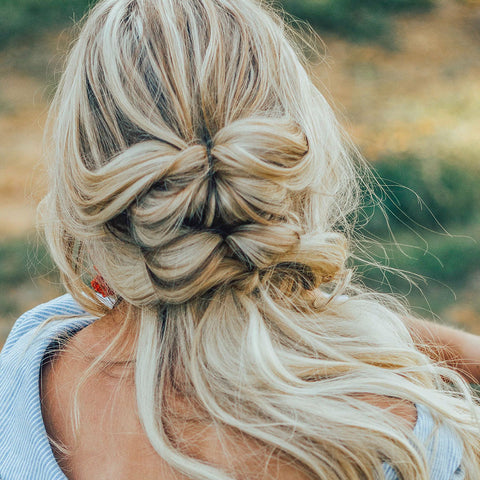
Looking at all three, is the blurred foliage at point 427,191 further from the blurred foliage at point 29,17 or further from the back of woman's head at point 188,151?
the blurred foliage at point 29,17

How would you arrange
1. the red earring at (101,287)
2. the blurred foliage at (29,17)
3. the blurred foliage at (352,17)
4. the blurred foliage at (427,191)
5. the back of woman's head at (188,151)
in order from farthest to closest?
the blurred foliage at (352,17), the blurred foliage at (29,17), the blurred foliage at (427,191), the red earring at (101,287), the back of woman's head at (188,151)

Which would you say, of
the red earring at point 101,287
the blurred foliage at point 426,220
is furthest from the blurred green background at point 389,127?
the red earring at point 101,287

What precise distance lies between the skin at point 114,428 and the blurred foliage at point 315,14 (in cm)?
290

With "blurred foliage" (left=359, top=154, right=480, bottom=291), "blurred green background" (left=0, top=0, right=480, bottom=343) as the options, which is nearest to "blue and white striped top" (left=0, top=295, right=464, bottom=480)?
"blurred green background" (left=0, top=0, right=480, bottom=343)

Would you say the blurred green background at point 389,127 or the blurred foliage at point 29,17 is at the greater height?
the blurred foliage at point 29,17

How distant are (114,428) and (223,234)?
0.31 m

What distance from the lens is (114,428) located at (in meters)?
0.99

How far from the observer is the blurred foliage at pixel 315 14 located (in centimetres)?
374

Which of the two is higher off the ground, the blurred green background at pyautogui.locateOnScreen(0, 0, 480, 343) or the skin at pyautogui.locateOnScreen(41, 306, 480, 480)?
the skin at pyautogui.locateOnScreen(41, 306, 480, 480)

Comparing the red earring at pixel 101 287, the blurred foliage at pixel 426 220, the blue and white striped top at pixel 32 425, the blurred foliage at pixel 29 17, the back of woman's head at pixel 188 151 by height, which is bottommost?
the blurred foliage at pixel 426 220

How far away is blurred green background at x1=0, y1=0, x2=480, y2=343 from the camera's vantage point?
255 cm

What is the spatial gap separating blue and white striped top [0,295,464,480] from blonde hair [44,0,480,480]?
0.08 ft

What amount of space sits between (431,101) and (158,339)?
108 inches

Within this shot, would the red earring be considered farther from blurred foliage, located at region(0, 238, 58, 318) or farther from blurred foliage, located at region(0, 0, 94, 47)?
blurred foliage, located at region(0, 0, 94, 47)
